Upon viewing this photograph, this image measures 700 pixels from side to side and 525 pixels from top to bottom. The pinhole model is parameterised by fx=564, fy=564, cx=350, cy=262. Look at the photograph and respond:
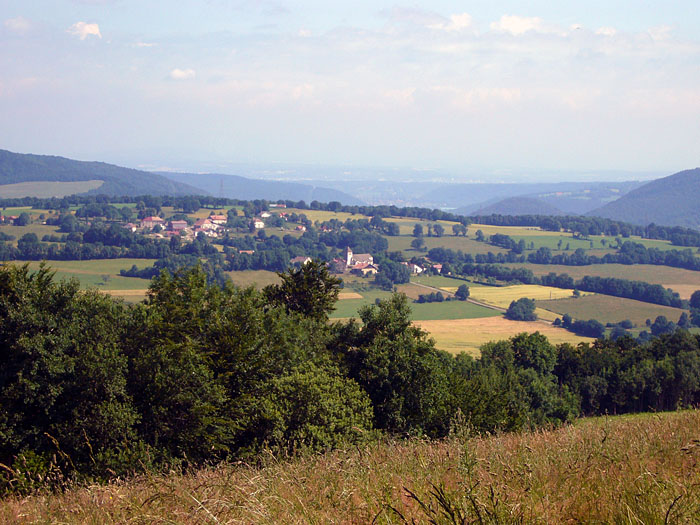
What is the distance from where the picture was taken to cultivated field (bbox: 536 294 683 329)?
82625 millimetres

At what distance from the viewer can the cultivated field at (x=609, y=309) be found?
8262cm

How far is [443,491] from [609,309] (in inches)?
3633

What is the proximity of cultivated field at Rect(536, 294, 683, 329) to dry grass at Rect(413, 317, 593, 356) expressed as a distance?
9.06m

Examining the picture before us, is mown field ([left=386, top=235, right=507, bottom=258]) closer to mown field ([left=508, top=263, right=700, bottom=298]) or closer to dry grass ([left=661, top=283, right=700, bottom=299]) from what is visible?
mown field ([left=508, top=263, right=700, bottom=298])

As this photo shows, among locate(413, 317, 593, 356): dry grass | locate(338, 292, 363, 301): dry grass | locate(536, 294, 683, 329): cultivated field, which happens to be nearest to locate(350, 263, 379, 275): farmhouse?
locate(338, 292, 363, 301): dry grass

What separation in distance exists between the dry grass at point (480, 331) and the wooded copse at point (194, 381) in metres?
38.9

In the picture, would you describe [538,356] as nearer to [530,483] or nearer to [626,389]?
[626,389]

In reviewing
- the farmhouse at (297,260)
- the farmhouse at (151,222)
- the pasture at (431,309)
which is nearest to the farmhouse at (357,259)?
the farmhouse at (297,260)

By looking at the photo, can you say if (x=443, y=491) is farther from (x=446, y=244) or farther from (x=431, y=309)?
(x=446, y=244)

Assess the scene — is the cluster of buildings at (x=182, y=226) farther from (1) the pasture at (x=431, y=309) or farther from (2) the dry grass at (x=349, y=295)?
(1) the pasture at (x=431, y=309)

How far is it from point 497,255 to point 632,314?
48.5 m

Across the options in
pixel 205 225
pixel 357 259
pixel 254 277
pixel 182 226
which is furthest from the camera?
pixel 205 225

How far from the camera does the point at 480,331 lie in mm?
72250

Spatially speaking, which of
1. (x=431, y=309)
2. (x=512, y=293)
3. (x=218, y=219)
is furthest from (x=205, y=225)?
(x=512, y=293)
